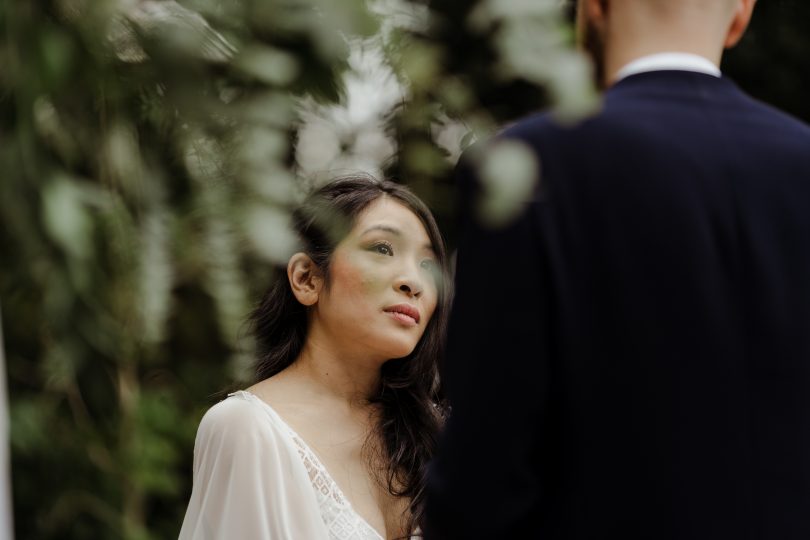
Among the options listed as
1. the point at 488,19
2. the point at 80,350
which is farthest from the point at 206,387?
the point at 488,19

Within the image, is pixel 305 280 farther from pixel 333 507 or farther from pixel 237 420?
pixel 333 507

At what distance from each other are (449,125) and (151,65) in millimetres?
198

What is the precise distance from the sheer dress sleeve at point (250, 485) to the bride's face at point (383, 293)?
0.87ft

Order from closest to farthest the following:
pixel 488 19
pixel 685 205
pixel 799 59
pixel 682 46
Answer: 1. pixel 488 19
2. pixel 685 205
3. pixel 682 46
4. pixel 799 59

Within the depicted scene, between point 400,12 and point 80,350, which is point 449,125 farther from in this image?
point 80,350

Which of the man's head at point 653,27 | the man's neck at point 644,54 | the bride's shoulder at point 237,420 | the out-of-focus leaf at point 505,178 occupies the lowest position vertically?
the bride's shoulder at point 237,420

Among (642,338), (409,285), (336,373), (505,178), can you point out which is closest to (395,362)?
(336,373)

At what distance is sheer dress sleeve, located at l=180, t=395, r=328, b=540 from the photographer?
6.31 ft

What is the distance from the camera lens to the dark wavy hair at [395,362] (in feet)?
6.96

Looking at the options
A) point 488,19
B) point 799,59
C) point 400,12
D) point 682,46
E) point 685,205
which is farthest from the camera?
point 799,59

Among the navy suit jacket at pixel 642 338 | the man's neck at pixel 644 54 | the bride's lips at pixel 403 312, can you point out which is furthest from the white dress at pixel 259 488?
the man's neck at pixel 644 54

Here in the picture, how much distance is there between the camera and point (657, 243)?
1164mm

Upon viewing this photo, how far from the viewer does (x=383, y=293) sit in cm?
199

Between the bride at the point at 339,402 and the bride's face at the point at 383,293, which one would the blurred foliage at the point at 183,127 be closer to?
the bride at the point at 339,402
